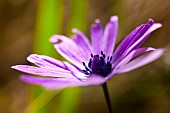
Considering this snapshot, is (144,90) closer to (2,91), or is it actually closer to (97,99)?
(97,99)

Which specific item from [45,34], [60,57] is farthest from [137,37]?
[60,57]

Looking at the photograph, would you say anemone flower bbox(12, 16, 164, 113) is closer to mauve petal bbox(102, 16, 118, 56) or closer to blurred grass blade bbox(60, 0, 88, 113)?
mauve petal bbox(102, 16, 118, 56)

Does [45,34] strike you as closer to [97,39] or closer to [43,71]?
[97,39]

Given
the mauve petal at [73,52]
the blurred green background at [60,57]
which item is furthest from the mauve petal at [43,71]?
the blurred green background at [60,57]

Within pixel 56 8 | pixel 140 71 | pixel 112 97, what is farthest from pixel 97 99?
pixel 56 8

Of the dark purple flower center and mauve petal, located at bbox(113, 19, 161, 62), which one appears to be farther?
the dark purple flower center

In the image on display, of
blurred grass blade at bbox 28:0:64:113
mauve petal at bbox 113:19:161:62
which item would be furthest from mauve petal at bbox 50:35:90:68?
blurred grass blade at bbox 28:0:64:113

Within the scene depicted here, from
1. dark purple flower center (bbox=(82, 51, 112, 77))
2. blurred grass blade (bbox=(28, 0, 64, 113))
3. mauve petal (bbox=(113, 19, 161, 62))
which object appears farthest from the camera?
blurred grass blade (bbox=(28, 0, 64, 113))
